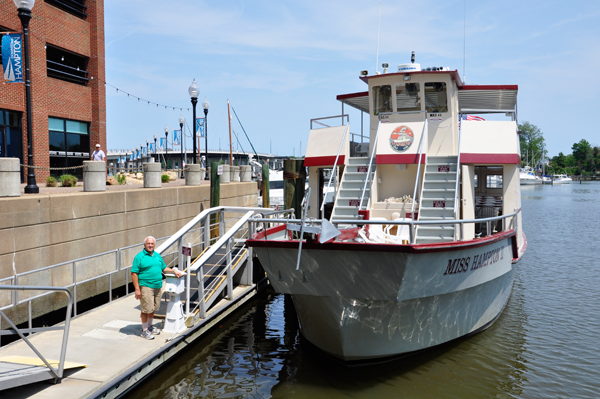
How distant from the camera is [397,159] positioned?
11695 millimetres

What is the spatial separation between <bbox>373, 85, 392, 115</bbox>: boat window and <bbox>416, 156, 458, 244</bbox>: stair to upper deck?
190 cm

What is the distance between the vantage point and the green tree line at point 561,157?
147625 mm

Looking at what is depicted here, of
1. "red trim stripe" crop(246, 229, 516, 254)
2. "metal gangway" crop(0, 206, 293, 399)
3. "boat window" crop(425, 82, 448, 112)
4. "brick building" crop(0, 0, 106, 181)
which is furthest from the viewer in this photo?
"brick building" crop(0, 0, 106, 181)

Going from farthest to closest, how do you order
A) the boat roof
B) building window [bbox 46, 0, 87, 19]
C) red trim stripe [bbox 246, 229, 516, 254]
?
building window [bbox 46, 0, 87, 19]
the boat roof
red trim stripe [bbox 246, 229, 516, 254]

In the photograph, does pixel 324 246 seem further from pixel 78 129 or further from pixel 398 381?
pixel 78 129

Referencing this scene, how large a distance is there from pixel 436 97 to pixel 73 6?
18.3 meters

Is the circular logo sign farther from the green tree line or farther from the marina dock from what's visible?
the green tree line

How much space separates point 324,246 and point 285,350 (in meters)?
3.59

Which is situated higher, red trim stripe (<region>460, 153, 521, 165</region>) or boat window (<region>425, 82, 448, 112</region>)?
boat window (<region>425, 82, 448, 112</region>)

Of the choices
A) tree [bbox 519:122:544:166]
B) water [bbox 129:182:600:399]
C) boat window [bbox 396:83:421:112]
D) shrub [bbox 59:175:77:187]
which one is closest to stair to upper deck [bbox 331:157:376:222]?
boat window [bbox 396:83:421:112]

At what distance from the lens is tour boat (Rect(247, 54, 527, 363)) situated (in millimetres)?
8086

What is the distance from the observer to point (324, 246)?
7941 mm

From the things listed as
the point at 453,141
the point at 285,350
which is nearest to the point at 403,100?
the point at 453,141

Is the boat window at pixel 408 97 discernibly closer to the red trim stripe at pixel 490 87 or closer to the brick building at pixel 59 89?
the red trim stripe at pixel 490 87
